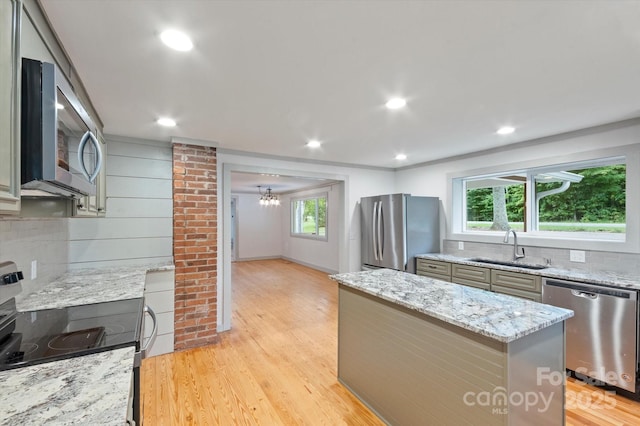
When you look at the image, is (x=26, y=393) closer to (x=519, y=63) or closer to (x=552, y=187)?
(x=519, y=63)

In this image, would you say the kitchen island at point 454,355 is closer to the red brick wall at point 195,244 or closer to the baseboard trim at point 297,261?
the red brick wall at point 195,244

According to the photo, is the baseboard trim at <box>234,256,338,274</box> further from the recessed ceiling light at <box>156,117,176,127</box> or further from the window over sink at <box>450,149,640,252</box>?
the recessed ceiling light at <box>156,117,176,127</box>

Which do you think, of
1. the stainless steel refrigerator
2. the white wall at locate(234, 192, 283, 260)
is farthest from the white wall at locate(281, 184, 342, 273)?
the stainless steel refrigerator

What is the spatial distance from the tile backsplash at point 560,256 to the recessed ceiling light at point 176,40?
3.73 meters

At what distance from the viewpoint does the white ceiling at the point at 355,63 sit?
1254 millimetres

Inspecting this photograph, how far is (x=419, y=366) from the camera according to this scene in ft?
5.53

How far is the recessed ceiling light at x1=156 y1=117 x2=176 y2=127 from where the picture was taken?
257 centimetres

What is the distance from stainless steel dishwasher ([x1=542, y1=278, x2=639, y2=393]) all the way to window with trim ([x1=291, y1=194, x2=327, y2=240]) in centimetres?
506

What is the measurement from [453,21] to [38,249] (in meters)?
2.78

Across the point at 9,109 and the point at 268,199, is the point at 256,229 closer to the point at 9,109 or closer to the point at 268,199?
the point at 268,199

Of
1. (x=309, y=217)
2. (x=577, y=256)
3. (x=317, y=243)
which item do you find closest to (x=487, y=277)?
(x=577, y=256)

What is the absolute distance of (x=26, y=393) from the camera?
0.87m

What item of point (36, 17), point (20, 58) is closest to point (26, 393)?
point (20, 58)

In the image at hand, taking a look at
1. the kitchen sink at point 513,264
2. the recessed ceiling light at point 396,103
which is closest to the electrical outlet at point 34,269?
the recessed ceiling light at point 396,103
